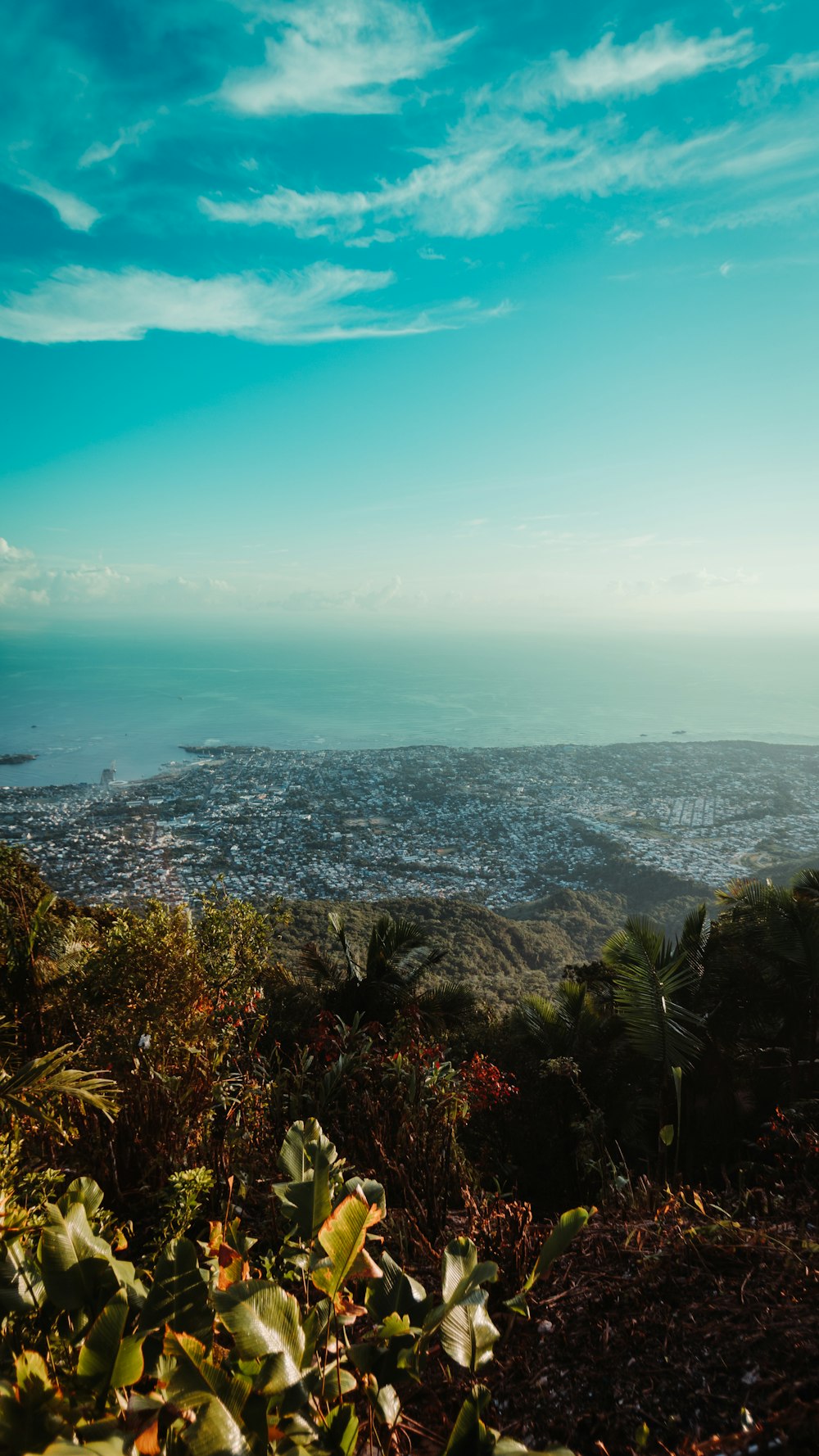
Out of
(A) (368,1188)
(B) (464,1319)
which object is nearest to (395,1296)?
(B) (464,1319)

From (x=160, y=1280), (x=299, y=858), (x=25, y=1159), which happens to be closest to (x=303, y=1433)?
(x=160, y=1280)

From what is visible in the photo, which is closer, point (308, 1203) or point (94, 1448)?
point (94, 1448)

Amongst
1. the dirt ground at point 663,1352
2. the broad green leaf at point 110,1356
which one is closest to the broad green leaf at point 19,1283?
the broad green leaf at point 110,1356

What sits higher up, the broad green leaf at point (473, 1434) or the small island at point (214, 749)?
the broad green leaf at point (473, 1434)

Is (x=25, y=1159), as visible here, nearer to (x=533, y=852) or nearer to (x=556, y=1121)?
(x=556, y=1121)

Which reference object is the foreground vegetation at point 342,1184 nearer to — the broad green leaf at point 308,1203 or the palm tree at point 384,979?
the broad green leaf at point 308,1203

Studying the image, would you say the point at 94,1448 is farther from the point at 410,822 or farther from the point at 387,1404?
the point at 410,822
